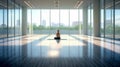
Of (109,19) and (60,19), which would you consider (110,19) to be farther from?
(60,19)

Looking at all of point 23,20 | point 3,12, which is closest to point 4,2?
point 3,12

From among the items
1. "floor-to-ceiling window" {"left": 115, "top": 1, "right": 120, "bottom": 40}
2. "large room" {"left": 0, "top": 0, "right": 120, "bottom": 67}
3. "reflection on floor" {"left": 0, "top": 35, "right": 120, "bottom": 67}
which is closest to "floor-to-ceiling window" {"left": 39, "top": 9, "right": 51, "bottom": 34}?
"large room" {"left": 0, "top": 0, "right": 120, "bottom": 67}

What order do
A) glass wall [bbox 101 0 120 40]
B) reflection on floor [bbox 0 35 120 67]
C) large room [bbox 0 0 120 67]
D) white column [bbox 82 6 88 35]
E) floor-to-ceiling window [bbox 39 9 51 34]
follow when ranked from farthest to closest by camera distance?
floor-to-ceiling window [bbox 39 9 51 34]
white column [bbox 82 6 88 35]
large room [bbox 0 0 120 67]
glass wall [bbox 101 0 120 40]
reflection on floor [bbox 0 35 120 67]

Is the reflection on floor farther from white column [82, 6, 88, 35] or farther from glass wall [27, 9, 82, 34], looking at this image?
glass wall [27, 9, 82, 34]

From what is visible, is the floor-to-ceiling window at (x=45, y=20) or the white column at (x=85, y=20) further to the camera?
the floor-to-ceiling window at (x=45, y=20)

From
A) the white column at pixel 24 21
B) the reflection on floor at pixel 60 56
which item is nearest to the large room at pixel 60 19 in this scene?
the white column at pixel 24 21

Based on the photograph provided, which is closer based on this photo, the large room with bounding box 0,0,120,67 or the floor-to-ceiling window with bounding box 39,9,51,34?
the large room with bounding box 0,0,120,67

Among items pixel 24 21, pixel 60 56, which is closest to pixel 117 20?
pixel 60 56

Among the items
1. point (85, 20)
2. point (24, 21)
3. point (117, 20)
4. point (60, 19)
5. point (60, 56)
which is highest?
point (60, 19)

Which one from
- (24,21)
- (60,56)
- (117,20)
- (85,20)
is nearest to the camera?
(60,56)

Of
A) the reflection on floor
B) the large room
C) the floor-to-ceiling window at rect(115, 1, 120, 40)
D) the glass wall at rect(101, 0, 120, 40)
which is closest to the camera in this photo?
the reflection on floor

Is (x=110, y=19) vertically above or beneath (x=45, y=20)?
beneath

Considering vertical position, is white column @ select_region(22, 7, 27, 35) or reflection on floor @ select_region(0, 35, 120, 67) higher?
white column @ select_region(22, 7, 27, 35)

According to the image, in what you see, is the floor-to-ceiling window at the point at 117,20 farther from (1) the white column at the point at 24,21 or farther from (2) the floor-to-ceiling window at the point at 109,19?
(1) the white column at the point at 24,21
